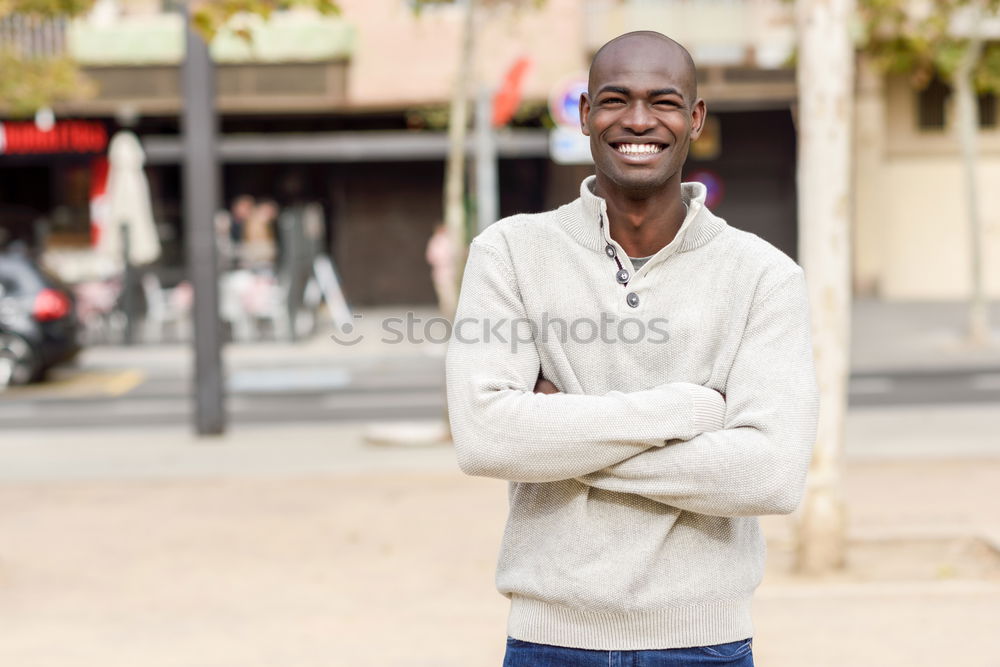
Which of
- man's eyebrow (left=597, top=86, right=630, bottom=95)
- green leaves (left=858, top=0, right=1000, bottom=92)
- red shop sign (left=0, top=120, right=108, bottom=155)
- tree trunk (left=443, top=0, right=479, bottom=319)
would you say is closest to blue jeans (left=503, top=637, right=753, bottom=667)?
man's eyebrow (left=597, top=86, right=630, bottom=95)

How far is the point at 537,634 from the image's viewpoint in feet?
7.78

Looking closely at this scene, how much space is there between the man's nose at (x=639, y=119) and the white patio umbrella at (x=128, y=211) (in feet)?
60.2

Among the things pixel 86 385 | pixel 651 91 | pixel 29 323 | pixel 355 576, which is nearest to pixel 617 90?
pixel 651 91

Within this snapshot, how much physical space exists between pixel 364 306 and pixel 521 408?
2376 cm

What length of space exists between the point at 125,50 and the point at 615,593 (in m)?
23.8

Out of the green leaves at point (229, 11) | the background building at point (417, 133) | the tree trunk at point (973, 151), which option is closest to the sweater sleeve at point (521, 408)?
the green leaves at point (229, 11)

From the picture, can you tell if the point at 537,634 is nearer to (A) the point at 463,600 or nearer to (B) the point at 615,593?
(B) the point at 615,593

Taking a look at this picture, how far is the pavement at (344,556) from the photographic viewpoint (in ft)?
16.8

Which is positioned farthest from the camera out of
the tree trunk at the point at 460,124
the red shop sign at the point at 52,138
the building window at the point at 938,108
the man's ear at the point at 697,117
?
the building window at the point at 938,108

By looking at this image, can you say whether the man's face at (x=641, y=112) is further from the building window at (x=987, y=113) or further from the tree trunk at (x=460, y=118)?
the building window at (x=987, y=113)

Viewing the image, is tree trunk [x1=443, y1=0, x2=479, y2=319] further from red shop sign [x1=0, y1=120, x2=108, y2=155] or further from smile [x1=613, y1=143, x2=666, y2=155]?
red shop sign [x1=0, y1=120, x2=108, y2=155]

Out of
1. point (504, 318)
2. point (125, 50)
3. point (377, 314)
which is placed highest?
point (125, 50)

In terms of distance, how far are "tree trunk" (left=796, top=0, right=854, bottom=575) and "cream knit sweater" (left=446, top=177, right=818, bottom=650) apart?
4032mm

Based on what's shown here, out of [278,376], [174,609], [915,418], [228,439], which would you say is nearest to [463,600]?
[174,609]
